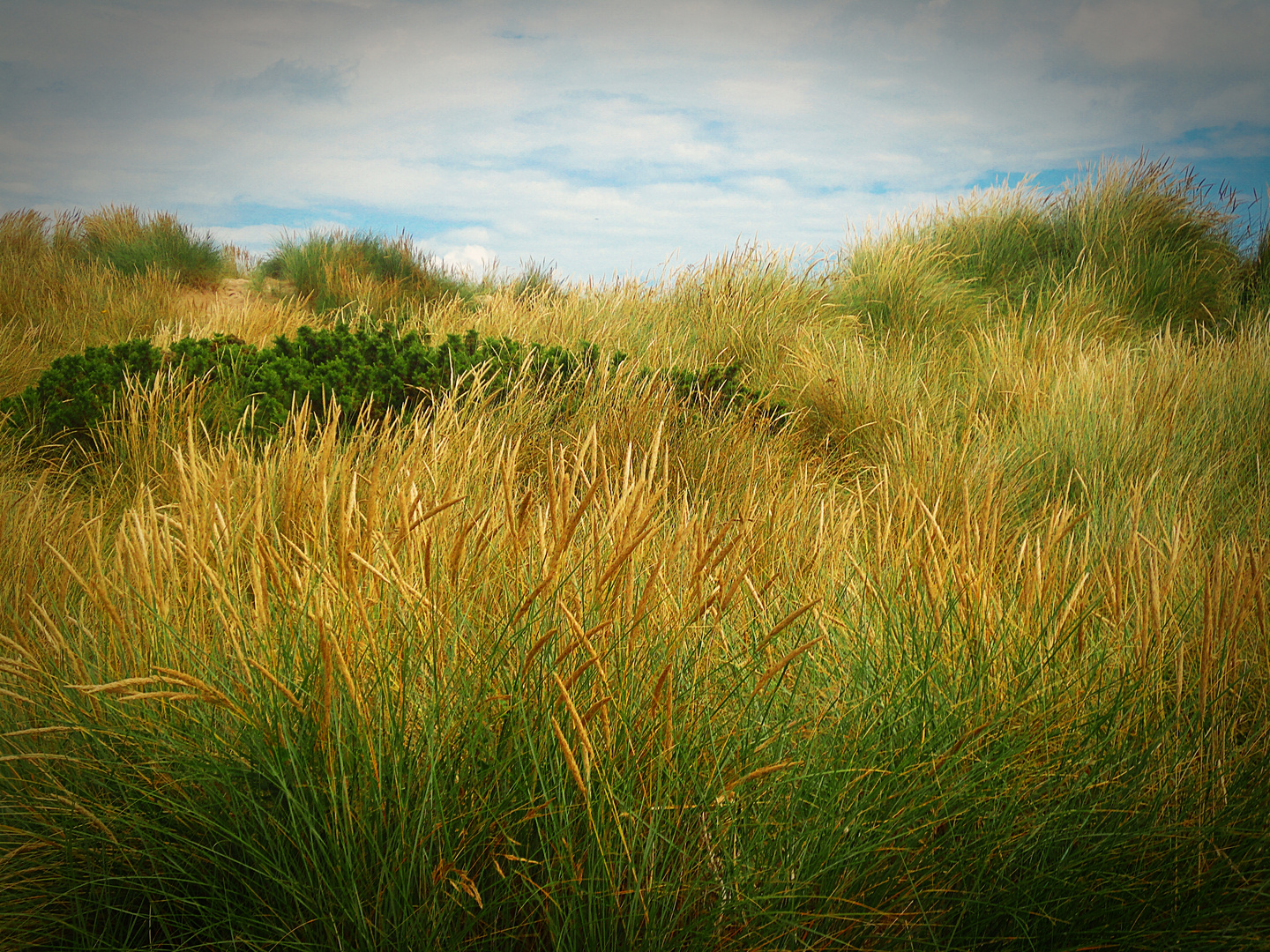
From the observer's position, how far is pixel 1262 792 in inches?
50.3

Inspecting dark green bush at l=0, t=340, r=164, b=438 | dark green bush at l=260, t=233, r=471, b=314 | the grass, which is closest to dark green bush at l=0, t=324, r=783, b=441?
dark green bush at l=0, t=340, r=164, b=438

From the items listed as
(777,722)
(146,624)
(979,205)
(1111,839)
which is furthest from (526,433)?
(979,205)

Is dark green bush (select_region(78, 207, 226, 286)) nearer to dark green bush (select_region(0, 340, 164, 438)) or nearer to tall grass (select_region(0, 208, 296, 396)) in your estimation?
tall grass (select_region(0, 208, 296, 396))

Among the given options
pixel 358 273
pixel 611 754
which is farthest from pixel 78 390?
pixel 358 273

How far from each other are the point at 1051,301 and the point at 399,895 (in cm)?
857

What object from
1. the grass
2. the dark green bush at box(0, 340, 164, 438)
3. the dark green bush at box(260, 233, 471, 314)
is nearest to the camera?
the grass

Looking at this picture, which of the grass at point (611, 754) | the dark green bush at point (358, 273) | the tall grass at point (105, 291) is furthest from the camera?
the dark green bush at point (358, 273)

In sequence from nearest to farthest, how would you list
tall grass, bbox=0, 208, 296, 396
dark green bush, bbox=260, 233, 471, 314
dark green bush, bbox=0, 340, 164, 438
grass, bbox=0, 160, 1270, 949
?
grass, bbox=0, 160, 1270, 949 → dark green bush, bbox=0, 340, 164, 438 → tall grass, bbox=0, 208, 296, 396 → dark green bush, bbox=260, 233, 471, 314

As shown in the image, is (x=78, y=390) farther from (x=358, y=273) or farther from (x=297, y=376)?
(x=358, y=273)

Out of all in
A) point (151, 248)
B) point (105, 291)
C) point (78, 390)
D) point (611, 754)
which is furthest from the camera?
point (151, 248)

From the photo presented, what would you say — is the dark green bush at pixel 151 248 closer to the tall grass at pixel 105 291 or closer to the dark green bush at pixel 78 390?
the tall grass at pixel 105 291

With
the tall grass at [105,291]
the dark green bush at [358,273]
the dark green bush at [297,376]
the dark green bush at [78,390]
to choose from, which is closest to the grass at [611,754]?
the dark green bush at [297,376]

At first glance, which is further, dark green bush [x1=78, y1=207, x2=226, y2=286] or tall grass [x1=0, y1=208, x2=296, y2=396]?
dark green bush [x1=78, y1=207, x2=226, y2=286]

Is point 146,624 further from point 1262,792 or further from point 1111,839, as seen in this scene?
point 1262,792
